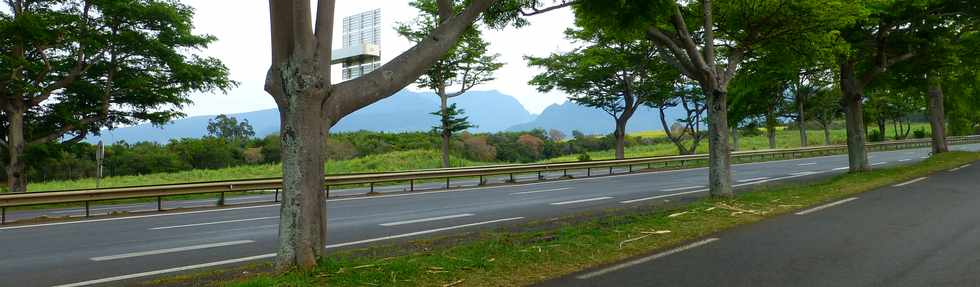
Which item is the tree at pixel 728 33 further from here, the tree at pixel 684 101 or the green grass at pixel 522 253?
the tree at pixel 684 101

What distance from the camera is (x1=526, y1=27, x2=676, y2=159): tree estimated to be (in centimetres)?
2997

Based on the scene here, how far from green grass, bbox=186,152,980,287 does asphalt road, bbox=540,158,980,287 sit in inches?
15.2

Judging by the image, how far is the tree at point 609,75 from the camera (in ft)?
98.3

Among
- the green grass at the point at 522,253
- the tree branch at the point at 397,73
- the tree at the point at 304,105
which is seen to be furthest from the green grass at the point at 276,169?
the tree at the point at 304,105

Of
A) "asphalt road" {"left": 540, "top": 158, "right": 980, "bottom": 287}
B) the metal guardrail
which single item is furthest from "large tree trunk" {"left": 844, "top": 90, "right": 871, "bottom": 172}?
the metal guardrail

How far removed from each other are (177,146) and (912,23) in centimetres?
4814

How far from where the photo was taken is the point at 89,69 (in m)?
21.4

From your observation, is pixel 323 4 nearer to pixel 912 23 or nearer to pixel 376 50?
pixel 912 23

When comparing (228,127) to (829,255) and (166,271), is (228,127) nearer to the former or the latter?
(166,271)

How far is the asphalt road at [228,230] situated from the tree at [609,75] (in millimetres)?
14252

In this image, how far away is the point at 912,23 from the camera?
16750 mm

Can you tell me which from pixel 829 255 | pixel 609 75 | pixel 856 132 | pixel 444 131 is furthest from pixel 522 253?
pixel 609 75

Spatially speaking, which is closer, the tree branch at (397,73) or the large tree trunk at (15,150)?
the tree branch at (397,73)

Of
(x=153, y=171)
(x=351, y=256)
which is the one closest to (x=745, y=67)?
(x=351, y=256)
